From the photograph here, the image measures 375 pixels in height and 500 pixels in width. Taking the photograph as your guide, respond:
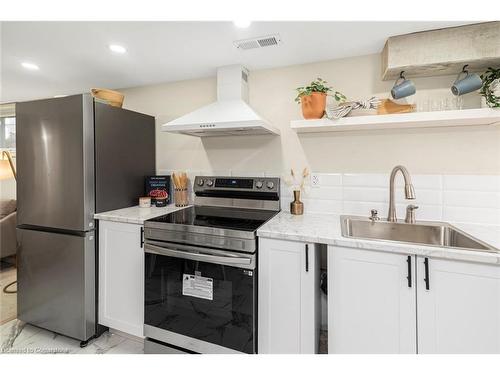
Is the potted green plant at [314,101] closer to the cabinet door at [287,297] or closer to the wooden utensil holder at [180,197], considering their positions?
the cabinet door at [287,297]

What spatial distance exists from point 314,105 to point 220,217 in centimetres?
104

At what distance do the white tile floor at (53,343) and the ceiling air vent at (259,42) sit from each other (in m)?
2.26

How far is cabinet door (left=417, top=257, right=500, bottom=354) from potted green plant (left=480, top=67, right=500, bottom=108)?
0.92 m

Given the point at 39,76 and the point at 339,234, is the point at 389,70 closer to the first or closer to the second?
the point at 339,234

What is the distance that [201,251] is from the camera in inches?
61.9

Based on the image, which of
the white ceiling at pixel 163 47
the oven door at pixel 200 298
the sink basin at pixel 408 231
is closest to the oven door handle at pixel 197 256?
the oven door at pixel 200 298

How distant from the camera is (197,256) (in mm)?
1568

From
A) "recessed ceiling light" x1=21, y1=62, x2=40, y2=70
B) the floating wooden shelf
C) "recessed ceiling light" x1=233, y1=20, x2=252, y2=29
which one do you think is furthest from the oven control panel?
"recessed ceiling light" x1=21, y1=62, x2=40, y2=70

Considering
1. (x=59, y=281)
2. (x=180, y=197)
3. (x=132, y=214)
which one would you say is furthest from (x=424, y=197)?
(x=59, y=281)

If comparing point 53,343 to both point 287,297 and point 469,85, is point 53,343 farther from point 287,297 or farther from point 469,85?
point 469,85

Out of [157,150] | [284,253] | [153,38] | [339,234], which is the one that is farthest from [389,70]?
[157,150]

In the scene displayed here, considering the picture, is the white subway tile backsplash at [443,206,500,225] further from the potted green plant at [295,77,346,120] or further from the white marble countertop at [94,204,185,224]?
the white marble countertop at [94,204,185,224]

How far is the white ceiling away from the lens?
1580 mm

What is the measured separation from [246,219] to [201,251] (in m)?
0.43
